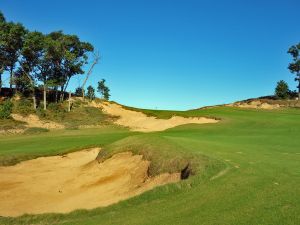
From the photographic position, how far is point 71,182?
23219mm

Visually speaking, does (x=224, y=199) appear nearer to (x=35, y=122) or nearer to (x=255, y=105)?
(x=35, y=122)

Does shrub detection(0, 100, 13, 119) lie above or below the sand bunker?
above

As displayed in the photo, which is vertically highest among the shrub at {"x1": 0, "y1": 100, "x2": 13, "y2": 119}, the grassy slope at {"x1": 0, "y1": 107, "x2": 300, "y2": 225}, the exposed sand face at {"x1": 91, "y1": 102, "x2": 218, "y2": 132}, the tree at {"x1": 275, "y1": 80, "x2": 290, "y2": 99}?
the tree at {"x1": 275, "y1": 80, "x2": 290, "y2": 99}

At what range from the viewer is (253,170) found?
612 inches

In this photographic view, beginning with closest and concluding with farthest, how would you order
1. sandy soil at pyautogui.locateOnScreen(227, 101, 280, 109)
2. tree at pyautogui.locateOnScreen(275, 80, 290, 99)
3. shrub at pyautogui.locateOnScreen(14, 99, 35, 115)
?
shrub at pyautogui.locateOnScreen(14, 99, 35, 115)
sandy soil at pyautogui.locateOnScreen(227, 101, 280, 109)
tree at pyautogui.locateOnScreen(275, 80, 290, 99)

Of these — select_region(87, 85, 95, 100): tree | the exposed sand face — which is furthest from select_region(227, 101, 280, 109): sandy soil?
select_region(87, 85, 95, 100): tree

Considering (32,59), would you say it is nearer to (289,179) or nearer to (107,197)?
Result: (107,197)

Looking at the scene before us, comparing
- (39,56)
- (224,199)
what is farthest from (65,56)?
(224,199)

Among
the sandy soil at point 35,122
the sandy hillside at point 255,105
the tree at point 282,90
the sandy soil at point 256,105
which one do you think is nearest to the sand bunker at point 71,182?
the sandy soil at point 35,122

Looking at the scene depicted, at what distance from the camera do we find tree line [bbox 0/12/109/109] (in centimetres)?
6838

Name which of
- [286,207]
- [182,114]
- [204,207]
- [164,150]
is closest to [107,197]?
[164,150]

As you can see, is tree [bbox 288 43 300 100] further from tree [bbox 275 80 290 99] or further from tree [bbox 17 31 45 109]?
tree [bbox 17 31 45 109]

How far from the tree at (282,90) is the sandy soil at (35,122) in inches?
2194

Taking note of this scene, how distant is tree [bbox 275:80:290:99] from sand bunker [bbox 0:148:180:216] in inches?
2899
